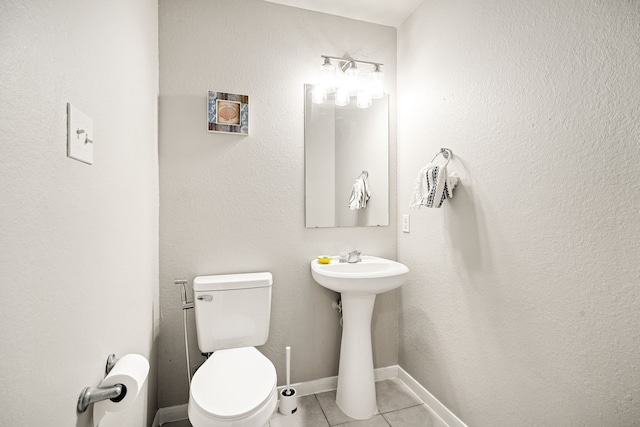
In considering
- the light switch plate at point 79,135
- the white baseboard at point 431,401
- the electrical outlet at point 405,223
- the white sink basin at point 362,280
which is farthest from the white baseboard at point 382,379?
the light switch plate at point 79,135

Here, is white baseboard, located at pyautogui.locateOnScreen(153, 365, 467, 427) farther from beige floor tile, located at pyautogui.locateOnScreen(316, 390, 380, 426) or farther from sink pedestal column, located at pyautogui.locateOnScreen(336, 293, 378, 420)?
sink pedestal column, located at pyautogui.locateOnScreen(336, 293, 378, 420)

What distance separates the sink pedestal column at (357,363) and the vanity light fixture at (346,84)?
1.26m

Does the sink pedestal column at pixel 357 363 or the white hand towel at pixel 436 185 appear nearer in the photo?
the white hand towel at pixel 436 185

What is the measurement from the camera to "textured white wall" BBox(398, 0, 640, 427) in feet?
3.13

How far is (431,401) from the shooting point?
1792 millimetres

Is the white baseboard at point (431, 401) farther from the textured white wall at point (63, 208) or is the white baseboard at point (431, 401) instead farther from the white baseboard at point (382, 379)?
the textured white wall at point (63, 208)

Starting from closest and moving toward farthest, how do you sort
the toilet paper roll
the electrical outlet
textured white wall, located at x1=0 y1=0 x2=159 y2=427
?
textured white wall, located at x1=0 y1=0 x2=159 y2=427, the toilet paper roll, the electrical outlet

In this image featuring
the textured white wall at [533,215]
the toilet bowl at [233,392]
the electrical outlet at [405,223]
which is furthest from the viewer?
the electrical outlet at [405,223]

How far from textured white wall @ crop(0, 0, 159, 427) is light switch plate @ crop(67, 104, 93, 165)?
0.06 ft

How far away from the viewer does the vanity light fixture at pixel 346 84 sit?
191 cm

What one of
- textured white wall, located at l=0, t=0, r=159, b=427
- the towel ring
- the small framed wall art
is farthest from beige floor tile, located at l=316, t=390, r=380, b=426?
the small framed wall art

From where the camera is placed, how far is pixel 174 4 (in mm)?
1696

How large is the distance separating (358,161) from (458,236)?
2.71ft

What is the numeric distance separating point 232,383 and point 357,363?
80cm
